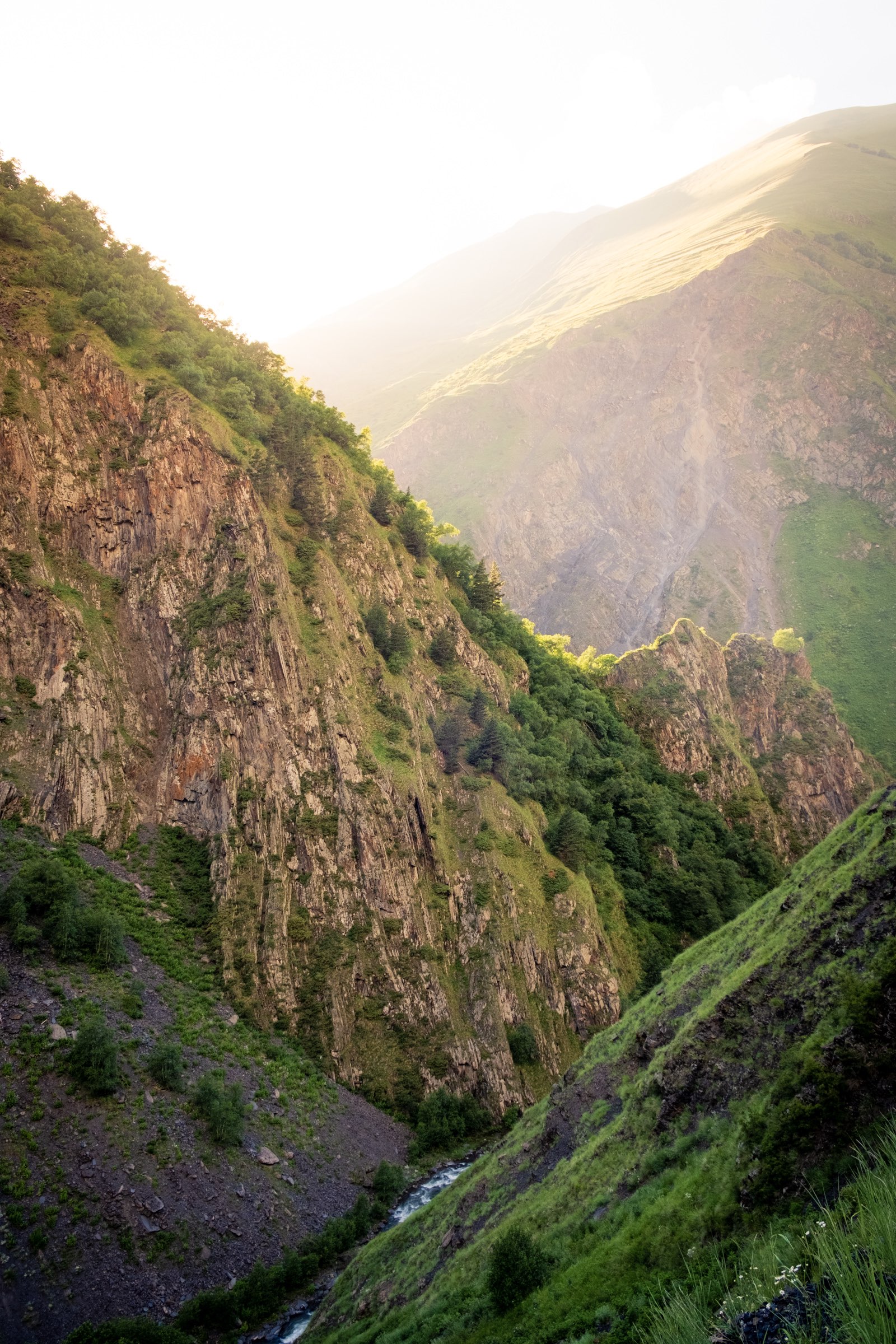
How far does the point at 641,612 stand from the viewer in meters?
134

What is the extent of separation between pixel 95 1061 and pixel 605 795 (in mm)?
49358

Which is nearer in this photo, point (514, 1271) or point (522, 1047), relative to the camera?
point (514, 1271)

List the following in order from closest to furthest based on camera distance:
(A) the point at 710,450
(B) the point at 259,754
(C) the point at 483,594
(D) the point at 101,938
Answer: (D) the point at 101,938
(B) the point at 259,754
(C) the point at 483,594
(A) the point at 710,450

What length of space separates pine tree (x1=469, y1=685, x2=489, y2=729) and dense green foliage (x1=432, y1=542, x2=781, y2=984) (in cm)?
10

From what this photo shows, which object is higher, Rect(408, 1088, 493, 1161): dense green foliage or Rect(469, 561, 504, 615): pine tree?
Rect(469, 561, 504, 615): pine tree

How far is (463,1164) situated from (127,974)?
2041 cm

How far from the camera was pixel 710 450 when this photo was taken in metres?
151

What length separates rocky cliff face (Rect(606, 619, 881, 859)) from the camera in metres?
81.0

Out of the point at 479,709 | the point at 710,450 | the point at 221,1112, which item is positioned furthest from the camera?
the point at 710,450

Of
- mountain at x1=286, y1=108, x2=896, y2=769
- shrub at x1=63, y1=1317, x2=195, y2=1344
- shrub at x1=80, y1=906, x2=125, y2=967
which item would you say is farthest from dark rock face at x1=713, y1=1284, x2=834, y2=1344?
mountain at x1=286, y1=108, x2=896, y2=769

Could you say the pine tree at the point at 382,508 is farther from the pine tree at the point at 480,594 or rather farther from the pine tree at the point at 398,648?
the pine tree at the point at 398,648

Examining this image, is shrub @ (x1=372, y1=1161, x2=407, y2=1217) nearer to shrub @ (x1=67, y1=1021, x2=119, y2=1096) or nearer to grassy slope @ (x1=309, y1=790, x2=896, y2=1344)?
grassy slope @ (x1=309, y1=790, x2=896, y2=1344)

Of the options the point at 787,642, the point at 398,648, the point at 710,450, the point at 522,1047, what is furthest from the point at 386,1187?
the point at 710,450

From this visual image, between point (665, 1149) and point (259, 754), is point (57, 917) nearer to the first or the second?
point (259, 754)
